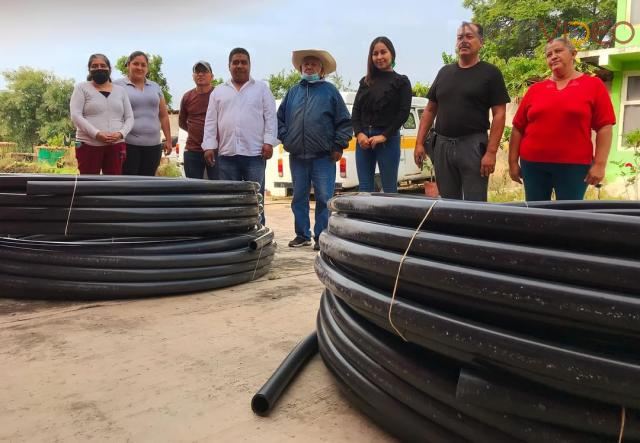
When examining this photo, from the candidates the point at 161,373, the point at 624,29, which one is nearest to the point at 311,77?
the point at 161,373

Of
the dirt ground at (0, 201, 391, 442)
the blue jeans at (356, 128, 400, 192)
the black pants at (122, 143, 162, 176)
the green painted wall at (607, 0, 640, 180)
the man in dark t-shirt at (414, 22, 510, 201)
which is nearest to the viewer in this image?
the dirt ground at (0, 201, 391, 442)

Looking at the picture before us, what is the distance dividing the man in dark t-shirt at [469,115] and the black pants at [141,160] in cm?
268

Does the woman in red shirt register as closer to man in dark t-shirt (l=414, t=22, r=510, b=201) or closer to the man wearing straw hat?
man in dark t-shirt (l=414, t=22, r=510, b=201)

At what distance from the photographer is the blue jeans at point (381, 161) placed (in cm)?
444

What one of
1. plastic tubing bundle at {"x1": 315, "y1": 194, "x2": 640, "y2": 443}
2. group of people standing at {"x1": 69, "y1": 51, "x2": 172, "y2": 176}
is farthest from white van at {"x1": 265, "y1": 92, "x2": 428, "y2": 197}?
plastic tubing bundle at {"x1": 315, "y1": 194, "x2": 640, "y2": 443}

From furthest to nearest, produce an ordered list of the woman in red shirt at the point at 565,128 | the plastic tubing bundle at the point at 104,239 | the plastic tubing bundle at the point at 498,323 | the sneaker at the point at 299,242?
the sneaker at the point at 299,242 → the woman in red shirt at the point at 565,128 → the plastic tubing bundle at the point at 104,239 → the plastic tubing bundle at the point at 498,323

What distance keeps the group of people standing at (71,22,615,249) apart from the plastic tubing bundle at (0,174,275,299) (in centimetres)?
138

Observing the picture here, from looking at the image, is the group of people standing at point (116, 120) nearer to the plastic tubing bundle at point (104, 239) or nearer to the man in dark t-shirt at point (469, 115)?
the plastic tubing bundle at point (104, 239)

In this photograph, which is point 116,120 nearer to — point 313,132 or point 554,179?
point 313,132

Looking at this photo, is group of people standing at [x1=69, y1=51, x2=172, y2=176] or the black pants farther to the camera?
the black pants

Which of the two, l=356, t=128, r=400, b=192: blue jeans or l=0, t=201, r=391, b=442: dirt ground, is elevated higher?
l=356, t=128, r=400, b=192: blue jeans

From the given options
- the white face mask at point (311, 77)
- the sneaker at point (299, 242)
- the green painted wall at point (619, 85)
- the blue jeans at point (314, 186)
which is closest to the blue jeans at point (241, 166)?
the blue jeans at point (314, 186)

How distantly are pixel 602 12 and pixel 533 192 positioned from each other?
3141 cm

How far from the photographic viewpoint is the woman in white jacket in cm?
427
